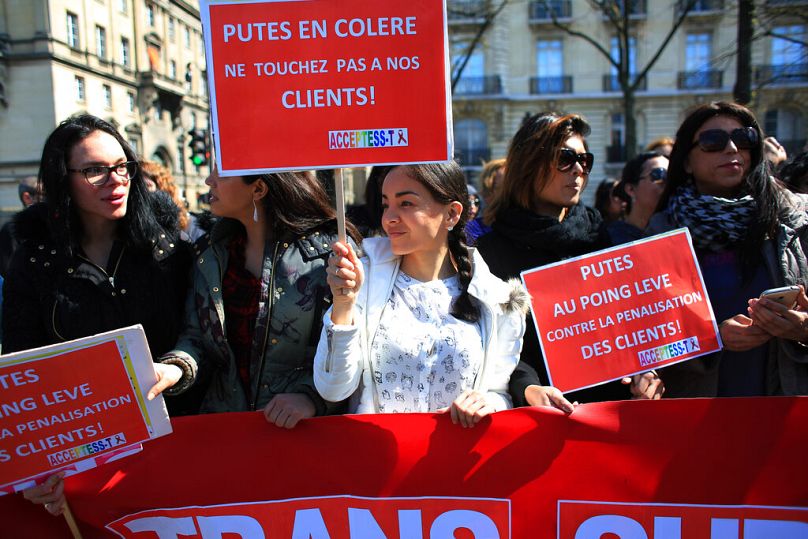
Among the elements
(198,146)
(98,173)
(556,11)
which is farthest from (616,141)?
(98,173)

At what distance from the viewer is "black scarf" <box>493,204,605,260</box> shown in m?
2.61

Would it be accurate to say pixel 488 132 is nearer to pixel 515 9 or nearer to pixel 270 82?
pixel 515 9

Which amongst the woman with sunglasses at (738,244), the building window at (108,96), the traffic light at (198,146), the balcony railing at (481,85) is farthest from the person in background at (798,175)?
the building window at (108,96)

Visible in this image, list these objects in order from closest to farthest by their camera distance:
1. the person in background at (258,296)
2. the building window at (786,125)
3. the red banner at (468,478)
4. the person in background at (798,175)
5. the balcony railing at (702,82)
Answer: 1. the red banner at (468,478)
2. the person in background at (258,296)
3. the person in background at (798,175)
4. the building window at (786,125)
5. the balcony railing at (702,82)

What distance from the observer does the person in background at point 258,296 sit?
Result: 7.43 feet

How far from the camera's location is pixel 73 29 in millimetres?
31609

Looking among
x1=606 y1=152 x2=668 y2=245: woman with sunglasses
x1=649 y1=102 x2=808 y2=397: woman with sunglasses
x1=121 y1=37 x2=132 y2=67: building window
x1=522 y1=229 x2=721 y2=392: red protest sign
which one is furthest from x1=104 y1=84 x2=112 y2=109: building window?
x1=522 y1=229 x2=721 y2=392: red protest sign

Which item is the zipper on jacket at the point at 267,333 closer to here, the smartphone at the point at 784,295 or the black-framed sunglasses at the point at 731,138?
the smartphone at the point at 784,295

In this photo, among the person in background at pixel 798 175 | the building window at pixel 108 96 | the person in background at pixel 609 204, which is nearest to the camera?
the person in background at pixel 798 175

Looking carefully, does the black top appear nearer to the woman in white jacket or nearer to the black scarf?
the black scarf

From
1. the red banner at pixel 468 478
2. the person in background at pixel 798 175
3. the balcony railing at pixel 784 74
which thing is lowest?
the red banner at pixel 468 478

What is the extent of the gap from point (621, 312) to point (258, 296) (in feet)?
4.36

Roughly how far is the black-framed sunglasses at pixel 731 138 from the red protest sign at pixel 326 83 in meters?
1.27

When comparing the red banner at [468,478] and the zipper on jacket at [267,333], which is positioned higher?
the zipper on jacket at [267,333]
